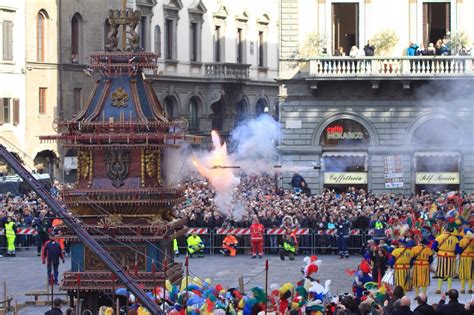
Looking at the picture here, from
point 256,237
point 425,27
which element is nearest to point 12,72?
point 425,27

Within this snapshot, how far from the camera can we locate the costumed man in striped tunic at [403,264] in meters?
33.9

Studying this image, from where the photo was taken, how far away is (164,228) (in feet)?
105

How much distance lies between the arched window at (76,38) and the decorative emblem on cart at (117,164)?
38.6m

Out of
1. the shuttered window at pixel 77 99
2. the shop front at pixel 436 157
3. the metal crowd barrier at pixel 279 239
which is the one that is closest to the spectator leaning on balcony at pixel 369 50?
the shop front at pixel 436 157

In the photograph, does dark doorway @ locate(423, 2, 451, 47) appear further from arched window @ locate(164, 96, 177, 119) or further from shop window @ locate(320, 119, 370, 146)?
arched window @ locate(164, 96, 177, 119)

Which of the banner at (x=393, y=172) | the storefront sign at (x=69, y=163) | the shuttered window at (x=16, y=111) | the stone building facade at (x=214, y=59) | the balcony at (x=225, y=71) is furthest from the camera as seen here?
the balcony at (x=225, y=71)

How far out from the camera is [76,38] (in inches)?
2790

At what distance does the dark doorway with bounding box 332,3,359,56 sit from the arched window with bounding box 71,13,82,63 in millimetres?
17728

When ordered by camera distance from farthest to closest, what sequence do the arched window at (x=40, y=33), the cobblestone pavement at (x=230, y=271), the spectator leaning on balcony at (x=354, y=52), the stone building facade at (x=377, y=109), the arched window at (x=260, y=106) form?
the arched window at (x=260, y=106), the arched window at (x=40, y=33), the spectator leaning on balcony at (x=354, y=52), the stone building facade at (x=377, y=109), the cobblestone pavement at (x=230, y=271)

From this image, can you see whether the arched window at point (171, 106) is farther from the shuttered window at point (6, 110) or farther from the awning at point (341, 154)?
the awning at point (341, 154)

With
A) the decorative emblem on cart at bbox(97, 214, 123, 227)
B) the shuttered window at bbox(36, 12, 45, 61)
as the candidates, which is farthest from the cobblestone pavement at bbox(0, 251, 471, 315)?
the shuttered window at bbox(36, 12, 45, 61)

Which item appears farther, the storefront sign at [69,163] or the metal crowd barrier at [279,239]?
the storefront sign at [69,163]

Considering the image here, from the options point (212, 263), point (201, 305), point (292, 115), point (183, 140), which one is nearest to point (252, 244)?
point (212, 263)

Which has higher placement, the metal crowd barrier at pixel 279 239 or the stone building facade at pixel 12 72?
the stone building facade at pixel 12 72
